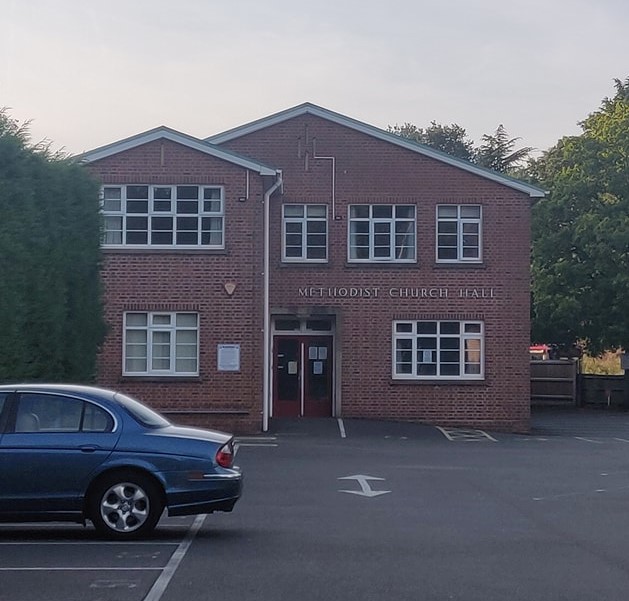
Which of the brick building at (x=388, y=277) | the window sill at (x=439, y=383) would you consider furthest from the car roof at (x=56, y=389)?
the window sill at (x=439, y=383)

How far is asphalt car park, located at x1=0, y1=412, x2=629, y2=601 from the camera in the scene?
9.52 m

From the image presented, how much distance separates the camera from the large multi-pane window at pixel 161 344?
29516 mm

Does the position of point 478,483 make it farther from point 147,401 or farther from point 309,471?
point 147,401

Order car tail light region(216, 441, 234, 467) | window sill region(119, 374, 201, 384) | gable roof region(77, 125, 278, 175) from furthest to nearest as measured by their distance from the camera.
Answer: window sill region(119, 374, 201, 384)
gable roof region(77, 125, 278, 175)
car tail light region(216, 441, 234, 467)

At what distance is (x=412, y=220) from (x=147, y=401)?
336 inches

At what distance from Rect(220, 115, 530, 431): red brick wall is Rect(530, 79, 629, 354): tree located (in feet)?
37.9

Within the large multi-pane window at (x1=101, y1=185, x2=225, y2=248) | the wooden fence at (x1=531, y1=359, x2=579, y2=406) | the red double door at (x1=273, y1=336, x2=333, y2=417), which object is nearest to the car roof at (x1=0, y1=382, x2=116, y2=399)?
the large multi-pane window at (x1=101, y1=185, x2=225, y2=248)

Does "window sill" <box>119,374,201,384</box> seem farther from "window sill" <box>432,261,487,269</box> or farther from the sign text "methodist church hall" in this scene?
"window sill" <box>432,261,487,269</box>

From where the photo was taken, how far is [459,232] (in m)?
32.3

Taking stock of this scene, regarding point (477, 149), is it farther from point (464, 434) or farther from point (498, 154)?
point (464, 434)

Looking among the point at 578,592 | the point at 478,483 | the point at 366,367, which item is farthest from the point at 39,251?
the point at 366,367

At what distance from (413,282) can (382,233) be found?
1557mm

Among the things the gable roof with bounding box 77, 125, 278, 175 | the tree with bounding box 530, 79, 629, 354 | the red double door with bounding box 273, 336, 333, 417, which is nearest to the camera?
the gable roof with bounding box 77, 125, 278, 175

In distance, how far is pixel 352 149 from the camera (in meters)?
32.3
